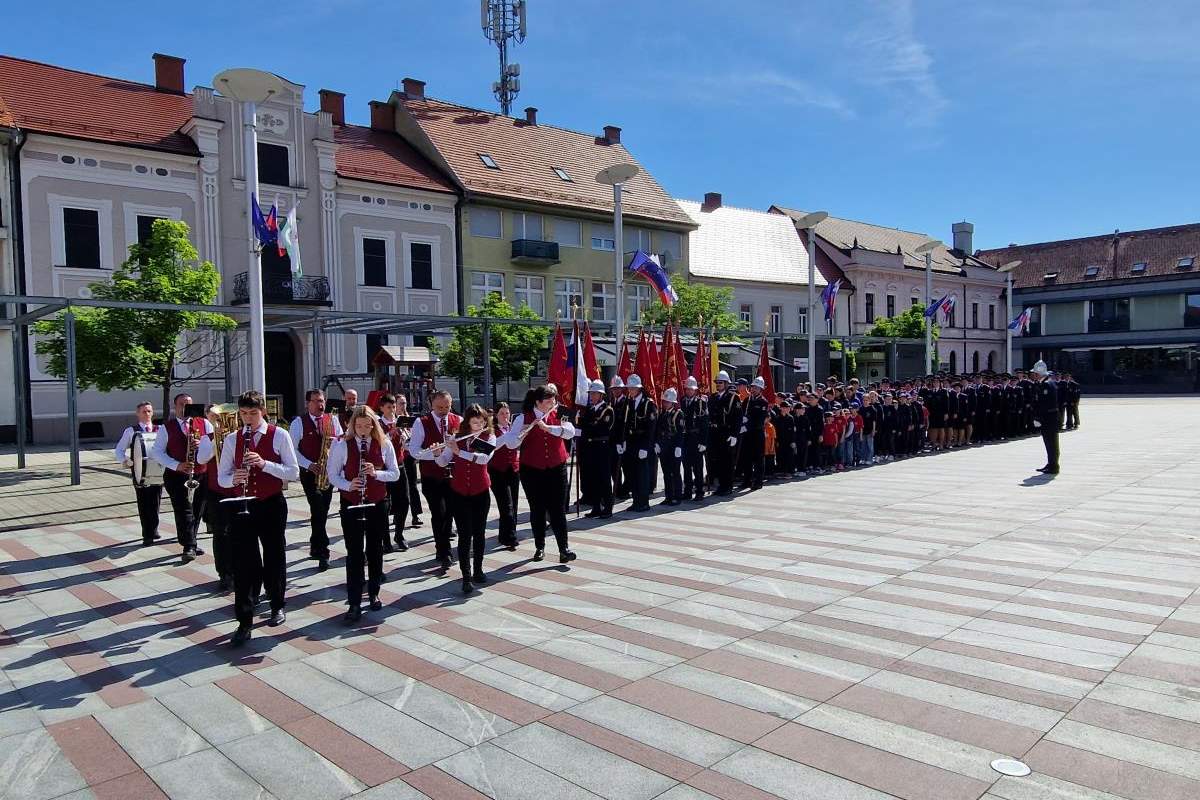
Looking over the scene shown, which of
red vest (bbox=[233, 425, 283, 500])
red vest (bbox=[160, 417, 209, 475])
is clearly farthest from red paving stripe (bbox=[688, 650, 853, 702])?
red vest (bbox=[160, 417, 209, 475])

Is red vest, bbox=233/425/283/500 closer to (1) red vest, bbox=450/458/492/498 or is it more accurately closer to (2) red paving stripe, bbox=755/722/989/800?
(1) red vest, bbox=450/458/492/498

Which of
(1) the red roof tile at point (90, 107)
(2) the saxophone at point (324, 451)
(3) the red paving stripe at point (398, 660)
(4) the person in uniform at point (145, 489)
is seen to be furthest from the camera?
(1) the red roof tile at point (90, 107)

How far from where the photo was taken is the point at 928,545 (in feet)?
30.0

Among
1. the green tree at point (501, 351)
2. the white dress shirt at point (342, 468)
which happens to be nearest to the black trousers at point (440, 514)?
the white dress shirt at point (342, 468)

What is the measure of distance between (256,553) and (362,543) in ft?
2.66

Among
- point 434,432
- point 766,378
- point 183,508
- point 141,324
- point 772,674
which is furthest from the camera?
point 141,324

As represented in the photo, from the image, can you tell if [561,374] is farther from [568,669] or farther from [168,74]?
[168,74]

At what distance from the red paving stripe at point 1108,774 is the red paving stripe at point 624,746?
1.68 m

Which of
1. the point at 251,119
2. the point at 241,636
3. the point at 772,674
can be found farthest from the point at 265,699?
the point at 251,119

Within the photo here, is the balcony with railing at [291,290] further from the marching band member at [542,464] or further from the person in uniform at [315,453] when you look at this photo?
the marching band member at [542,464]

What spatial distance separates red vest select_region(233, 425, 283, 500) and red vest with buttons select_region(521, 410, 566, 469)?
2836 mm

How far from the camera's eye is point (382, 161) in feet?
112

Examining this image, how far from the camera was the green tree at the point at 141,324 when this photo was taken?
1848 centimetres

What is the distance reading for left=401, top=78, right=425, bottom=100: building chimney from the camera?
39062 millimetres
